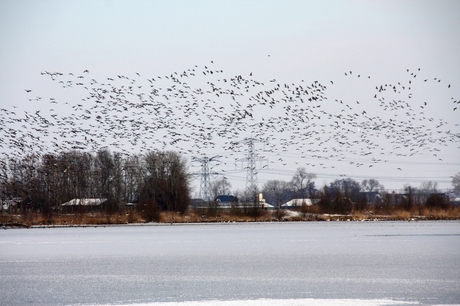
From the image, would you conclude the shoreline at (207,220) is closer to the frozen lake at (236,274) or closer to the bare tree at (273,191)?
the frozen lake at (236,274)

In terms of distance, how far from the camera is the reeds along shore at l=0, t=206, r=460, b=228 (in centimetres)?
5103

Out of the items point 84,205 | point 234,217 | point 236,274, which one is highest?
point 84,205

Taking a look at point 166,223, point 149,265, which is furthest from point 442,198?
point 149,265

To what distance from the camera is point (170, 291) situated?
47.7 ft

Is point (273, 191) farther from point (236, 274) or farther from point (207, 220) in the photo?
point (236, 274)

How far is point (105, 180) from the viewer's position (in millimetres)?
75188

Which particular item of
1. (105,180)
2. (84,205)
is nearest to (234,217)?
(84,205)

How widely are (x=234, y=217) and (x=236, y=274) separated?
36274 millimetres

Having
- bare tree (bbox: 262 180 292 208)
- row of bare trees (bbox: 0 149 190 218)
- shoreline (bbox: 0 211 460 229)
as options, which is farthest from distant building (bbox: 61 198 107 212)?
bare tree (bbox: 262 180 292 208)

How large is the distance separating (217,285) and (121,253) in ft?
31.1

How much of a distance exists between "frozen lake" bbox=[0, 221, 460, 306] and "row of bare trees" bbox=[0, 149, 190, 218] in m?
29.3

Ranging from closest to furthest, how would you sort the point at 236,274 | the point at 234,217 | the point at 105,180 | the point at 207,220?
the point at 236,274
the point at 207,220
the point at 234,217
the point at 105,180

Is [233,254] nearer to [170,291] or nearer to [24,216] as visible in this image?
[170,291]

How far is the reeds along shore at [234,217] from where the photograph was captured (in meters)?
51.0
